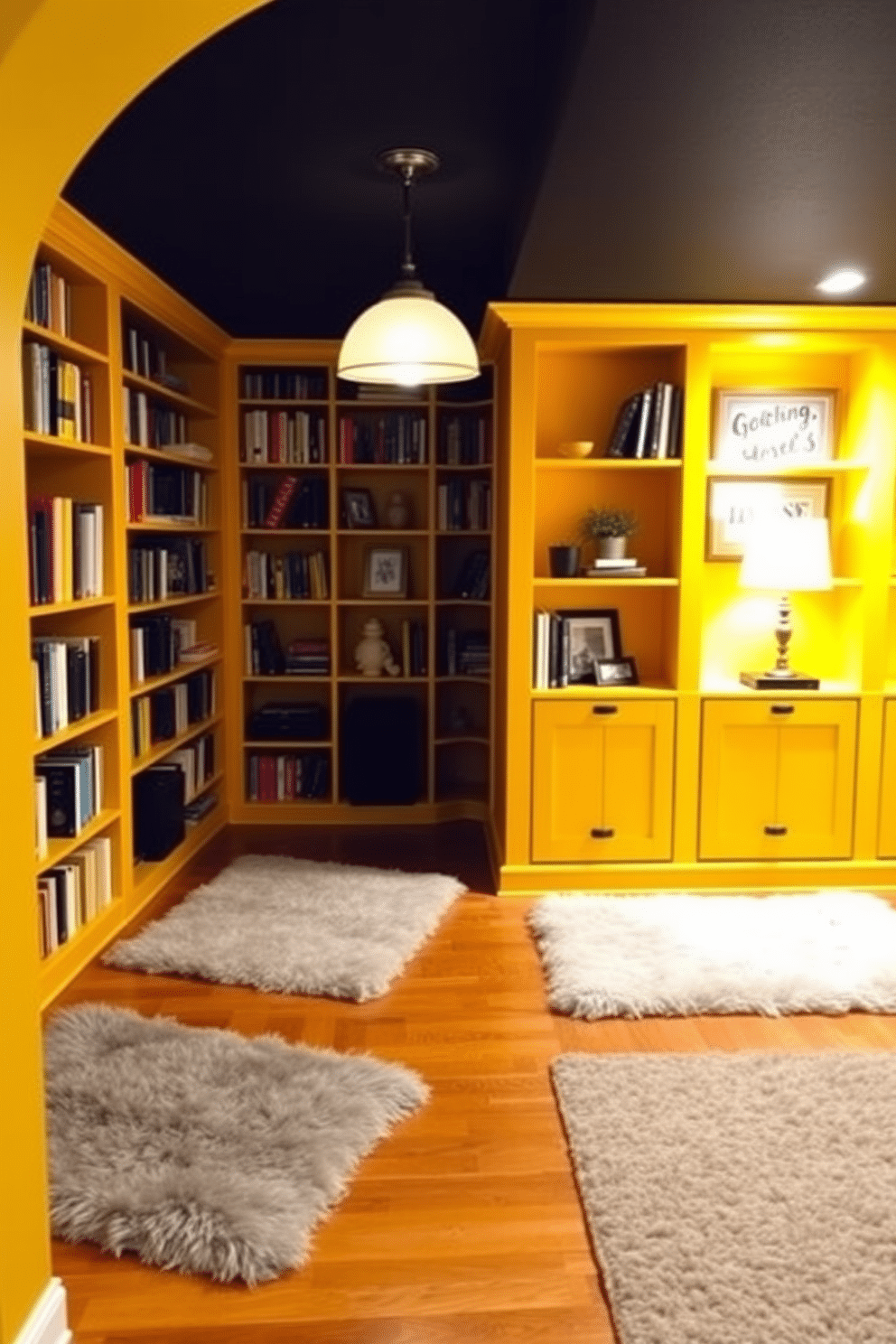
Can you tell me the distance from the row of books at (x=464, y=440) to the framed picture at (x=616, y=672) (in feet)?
4.38

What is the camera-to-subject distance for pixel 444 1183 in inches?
84.3

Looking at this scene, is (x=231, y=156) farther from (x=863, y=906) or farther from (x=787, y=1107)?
(x=863, y=906)

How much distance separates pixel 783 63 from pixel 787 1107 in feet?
7.26

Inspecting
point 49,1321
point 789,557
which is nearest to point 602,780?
point 789,557

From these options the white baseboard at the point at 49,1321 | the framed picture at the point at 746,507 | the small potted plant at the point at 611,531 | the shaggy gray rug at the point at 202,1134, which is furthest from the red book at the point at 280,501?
the white baseboard at the point at 49,1321

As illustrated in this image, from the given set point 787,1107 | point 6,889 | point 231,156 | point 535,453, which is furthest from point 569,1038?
point 231,156

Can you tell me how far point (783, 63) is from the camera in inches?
76.0

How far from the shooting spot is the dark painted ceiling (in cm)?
194

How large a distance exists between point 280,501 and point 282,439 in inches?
11.3

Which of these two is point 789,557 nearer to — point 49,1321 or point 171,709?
point 171,709

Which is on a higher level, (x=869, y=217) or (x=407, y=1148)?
(x=869, y=217)

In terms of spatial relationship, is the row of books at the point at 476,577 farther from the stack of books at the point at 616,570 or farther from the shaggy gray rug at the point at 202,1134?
the shaggy gray rug at the point at 202,1134

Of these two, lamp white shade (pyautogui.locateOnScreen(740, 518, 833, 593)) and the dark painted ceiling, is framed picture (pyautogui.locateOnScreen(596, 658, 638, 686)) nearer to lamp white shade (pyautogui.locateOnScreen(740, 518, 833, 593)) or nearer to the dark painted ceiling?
lamp white shade (pyautogui.locateOnScreen(740, 518, 833, 593))

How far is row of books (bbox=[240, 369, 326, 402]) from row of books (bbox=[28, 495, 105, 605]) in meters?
1.65
